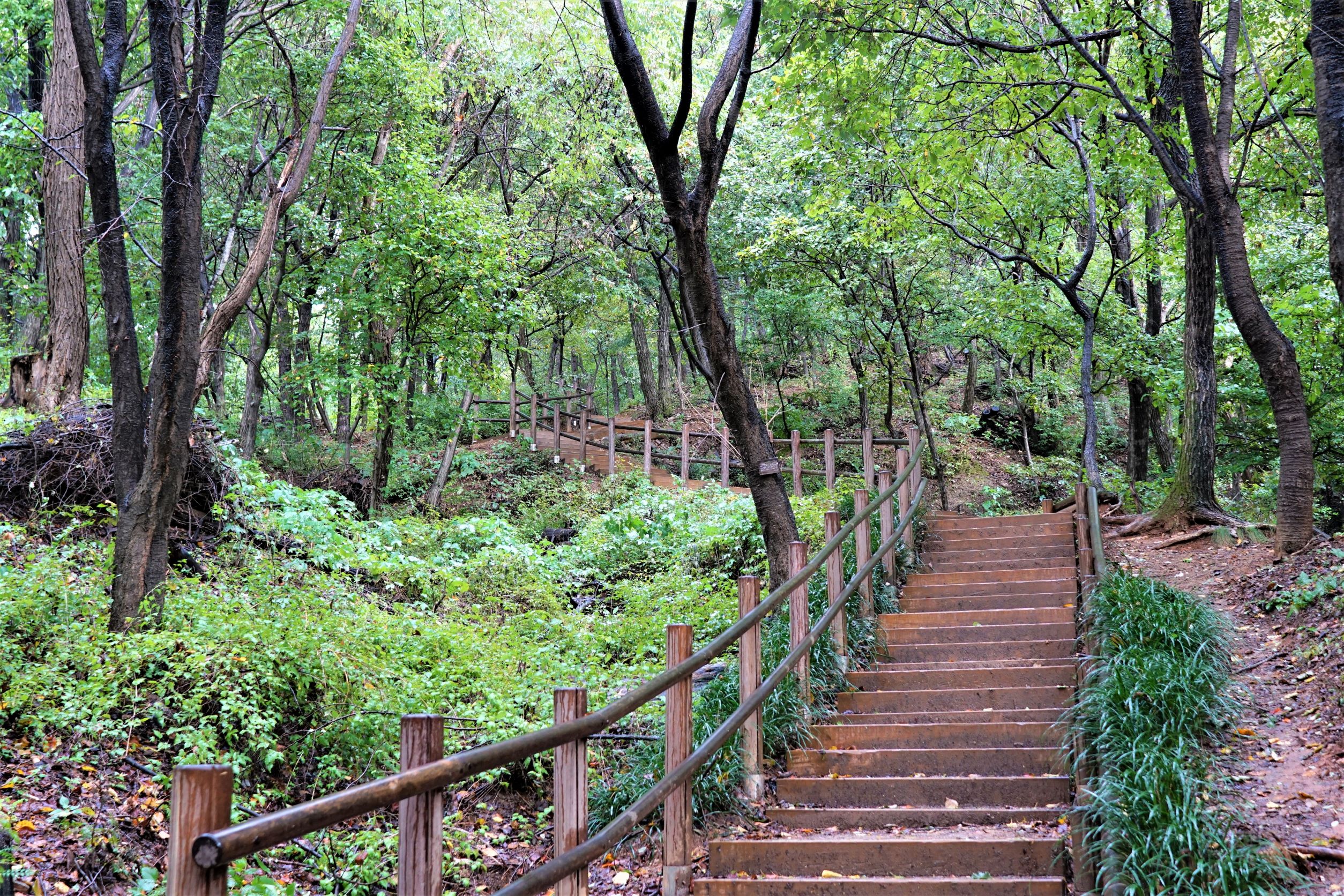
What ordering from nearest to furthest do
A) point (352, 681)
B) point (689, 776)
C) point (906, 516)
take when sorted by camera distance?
1. point (689, 776)
2. point (352, 681)
3. point (906, 516)

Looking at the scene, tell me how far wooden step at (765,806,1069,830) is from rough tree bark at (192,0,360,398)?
4.97 meters

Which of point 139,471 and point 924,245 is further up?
point 924,245

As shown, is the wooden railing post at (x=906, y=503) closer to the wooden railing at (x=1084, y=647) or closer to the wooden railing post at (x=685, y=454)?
the wooden railing at (x=1084, y=647)

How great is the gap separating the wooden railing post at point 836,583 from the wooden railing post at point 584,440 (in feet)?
41.5

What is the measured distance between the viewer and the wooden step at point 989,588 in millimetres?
8461

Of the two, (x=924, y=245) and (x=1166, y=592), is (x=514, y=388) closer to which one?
(x=924, y=245)

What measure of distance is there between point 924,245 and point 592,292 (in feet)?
24.7

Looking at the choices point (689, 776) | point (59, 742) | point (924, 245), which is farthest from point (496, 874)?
point (924, 245)

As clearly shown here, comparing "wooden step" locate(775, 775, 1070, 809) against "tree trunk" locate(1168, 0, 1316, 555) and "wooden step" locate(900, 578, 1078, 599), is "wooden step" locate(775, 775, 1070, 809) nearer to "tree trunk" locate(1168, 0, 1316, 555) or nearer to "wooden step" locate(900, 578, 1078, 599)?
"wooden step" locate(900, 578, 1078, 599)

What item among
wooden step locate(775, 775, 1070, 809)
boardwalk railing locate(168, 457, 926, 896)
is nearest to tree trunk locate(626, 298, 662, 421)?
boardwalk railing locate(168, 457, 926, 896)

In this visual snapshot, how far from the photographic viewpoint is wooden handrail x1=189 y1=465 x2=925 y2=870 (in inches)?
64.5

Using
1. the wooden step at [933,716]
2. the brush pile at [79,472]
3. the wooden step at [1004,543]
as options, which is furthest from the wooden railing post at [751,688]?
the brush pile at [79,472]

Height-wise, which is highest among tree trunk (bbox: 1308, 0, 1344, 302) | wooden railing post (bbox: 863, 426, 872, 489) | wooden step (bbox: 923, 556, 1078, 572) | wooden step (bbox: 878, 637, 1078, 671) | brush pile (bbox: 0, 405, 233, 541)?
tree trunk (bbox: 1308, 0, 1344, 302)

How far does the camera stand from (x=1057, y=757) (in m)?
5.23
